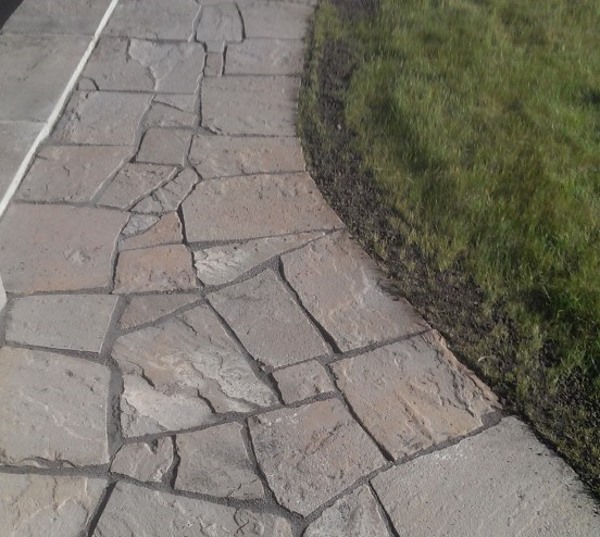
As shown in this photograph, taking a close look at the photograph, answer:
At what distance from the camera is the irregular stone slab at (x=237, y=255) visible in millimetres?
3193

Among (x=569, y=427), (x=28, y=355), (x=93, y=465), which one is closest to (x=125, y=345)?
(x=28, y=355)

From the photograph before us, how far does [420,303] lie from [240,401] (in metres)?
0.81

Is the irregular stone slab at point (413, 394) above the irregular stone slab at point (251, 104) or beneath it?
above

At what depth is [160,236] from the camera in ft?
11.1

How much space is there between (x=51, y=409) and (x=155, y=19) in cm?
311

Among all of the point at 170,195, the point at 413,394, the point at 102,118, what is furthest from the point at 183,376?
the point at 102,118

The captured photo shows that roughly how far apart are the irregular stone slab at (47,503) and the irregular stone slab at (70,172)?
146cm

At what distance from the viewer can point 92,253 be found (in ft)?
10.7

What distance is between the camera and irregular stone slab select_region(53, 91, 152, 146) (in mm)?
3959

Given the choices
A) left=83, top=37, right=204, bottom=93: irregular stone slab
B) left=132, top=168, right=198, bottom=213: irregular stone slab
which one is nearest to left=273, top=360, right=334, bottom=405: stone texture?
left=132, top=168, right=198, bottom=213: irregular stone slab

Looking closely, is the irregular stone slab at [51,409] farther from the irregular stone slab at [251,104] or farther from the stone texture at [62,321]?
the irregular stone slab at [251,104]

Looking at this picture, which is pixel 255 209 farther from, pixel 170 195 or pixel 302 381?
pixel 302 381

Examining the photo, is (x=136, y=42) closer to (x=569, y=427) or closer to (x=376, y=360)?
(x=376, y=360)

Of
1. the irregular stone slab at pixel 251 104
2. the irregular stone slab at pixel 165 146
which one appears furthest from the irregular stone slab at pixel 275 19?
the irregular stone slab at pixel 165 146
